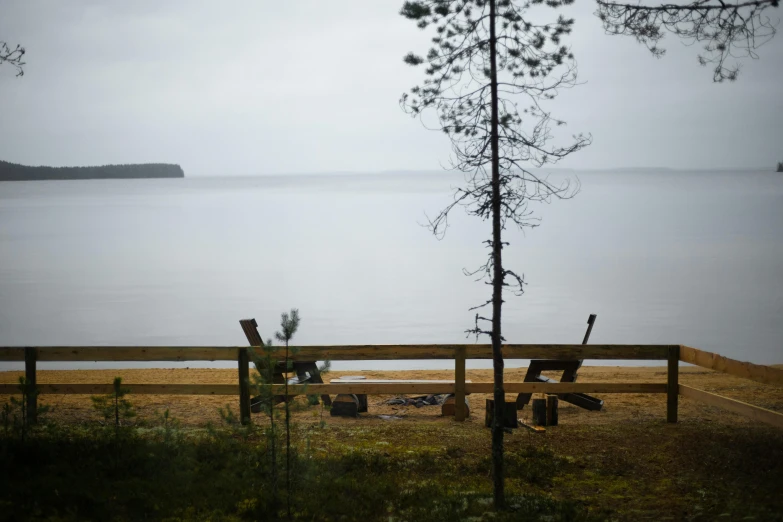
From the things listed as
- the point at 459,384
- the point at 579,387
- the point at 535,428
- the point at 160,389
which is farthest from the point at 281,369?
the point at 579,387

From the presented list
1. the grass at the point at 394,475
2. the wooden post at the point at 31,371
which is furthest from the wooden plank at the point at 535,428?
the wooden post at the point at 31,371

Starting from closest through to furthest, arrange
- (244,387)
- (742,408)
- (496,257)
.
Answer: (496,257) → (742,408) → (244,387)

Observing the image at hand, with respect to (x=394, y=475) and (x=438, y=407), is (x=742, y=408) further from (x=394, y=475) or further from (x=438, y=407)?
(x=438, y=407)

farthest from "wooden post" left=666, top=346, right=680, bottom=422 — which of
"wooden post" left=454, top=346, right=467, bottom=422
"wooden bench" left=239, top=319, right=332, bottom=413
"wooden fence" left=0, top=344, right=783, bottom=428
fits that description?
"wooden bench" left=239, top=319, right=332, bottom=413

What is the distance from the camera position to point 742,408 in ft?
28.0

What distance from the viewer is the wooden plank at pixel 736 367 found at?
8.04 meters

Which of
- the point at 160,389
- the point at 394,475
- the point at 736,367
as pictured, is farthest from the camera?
the point at 160,389

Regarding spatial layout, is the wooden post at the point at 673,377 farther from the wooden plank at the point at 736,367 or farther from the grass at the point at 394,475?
the grass at the point at 394,475

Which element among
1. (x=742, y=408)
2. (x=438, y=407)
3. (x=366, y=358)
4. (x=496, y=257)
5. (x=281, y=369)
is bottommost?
(x=438, y=407)

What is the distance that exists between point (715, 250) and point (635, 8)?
6033 cm

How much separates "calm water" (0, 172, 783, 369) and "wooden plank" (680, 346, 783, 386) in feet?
44.4

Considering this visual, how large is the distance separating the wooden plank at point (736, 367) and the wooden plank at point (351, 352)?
401mm

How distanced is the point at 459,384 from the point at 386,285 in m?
37.5

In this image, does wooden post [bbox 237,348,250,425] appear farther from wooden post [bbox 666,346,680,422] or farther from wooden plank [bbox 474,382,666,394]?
wooden post [bbox 666,346,680,422]
